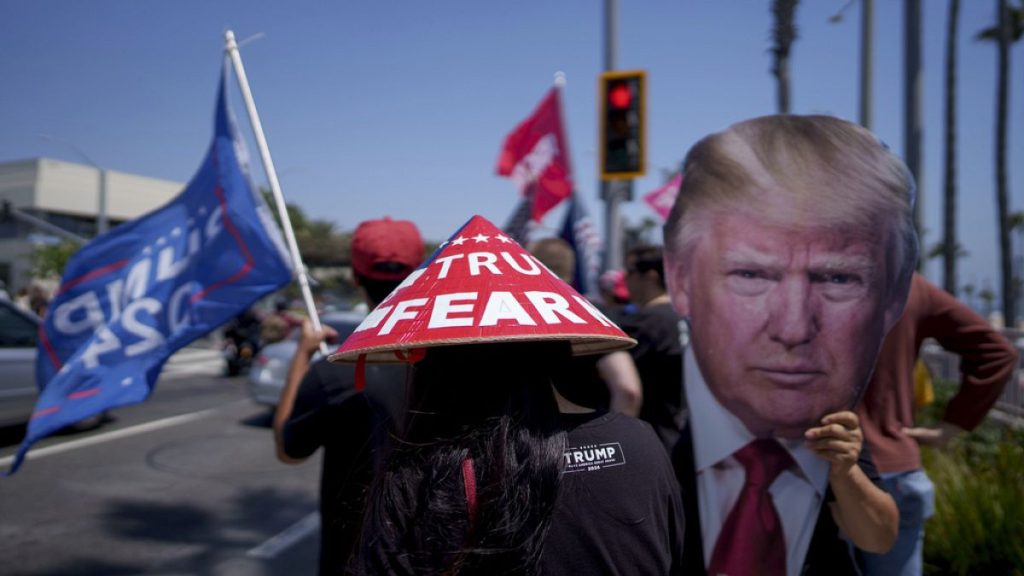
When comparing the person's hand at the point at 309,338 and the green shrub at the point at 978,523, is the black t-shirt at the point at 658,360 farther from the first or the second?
the green shrub at the point at 978,523

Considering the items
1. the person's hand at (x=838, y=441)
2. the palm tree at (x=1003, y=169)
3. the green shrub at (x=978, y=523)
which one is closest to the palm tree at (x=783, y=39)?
the green shrub at (x=978, y=523)

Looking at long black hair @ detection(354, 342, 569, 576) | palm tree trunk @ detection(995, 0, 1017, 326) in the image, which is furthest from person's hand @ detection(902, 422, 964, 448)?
palm tree trunk @ detection(995, 0, 1017, 326)

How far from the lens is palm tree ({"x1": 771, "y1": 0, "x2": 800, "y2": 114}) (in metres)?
8.67

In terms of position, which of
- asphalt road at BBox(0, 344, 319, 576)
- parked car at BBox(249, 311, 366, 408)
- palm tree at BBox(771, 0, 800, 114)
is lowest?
asphalt road at BBox(0, 344, 319, 576)

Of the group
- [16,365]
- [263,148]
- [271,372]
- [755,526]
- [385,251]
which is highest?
A: [263,148]

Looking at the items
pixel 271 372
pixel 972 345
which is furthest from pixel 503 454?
pixel 271 372

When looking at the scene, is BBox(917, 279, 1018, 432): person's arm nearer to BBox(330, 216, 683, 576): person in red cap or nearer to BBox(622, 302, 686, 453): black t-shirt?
BBox(622, 302, 686, 453): black t-shirt

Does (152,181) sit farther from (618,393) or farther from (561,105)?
(618,393)

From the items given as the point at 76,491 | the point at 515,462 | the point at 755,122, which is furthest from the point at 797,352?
the point at 76,491

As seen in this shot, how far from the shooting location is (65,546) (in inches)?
193

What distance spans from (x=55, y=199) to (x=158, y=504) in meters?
47.7

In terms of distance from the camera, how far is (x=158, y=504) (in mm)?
6055

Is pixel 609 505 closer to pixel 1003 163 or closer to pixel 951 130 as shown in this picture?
pixel 951 130

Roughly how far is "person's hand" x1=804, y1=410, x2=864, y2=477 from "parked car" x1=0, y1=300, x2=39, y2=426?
25.8 feet
